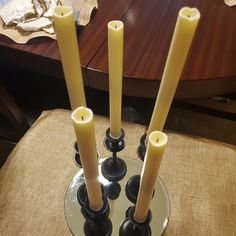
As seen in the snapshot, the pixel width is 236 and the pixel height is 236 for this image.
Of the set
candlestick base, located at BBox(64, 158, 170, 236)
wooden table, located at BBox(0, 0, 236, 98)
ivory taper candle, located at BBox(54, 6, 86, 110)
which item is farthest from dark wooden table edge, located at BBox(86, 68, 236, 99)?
ivory taper candle, located at BBox(54, 6, 86, 110)

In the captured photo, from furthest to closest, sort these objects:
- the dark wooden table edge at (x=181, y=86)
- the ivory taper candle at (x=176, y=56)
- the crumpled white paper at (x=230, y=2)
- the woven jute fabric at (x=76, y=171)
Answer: the crumpled white paper at (x=230, y=2) < the dark wooden table edge at (x=181, y=86) < the woven jute fabric at (x=76, y=171) < the ivory taper candle at (x=176, y=56)

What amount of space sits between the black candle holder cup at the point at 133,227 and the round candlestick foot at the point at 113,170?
7 centimetres

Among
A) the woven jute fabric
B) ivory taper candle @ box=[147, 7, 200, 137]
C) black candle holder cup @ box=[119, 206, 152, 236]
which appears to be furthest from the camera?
the woven jute fabric

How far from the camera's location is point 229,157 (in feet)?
2.08

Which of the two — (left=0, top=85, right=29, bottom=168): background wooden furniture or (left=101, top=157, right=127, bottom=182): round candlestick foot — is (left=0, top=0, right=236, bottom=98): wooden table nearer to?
(left=0, top=85, right=29, bottom=168): background wooden furniture

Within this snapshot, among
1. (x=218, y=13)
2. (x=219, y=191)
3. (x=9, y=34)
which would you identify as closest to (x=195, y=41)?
(x=218, y=13)

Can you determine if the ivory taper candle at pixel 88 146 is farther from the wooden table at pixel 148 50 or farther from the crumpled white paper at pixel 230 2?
the crumpled white paper at pixel 230 2

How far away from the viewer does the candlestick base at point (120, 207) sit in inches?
19.7

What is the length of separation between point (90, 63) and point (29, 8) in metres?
0.28

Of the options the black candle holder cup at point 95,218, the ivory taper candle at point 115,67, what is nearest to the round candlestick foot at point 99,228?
the black candle holder cup at point 95,218

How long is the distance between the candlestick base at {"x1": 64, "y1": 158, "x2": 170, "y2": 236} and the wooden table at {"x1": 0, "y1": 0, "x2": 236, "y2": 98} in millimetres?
214

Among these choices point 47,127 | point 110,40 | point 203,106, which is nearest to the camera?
point 110,40

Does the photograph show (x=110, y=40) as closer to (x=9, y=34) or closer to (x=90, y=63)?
(x=90, y=63)

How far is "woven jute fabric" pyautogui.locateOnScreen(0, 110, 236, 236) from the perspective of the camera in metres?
0.55
